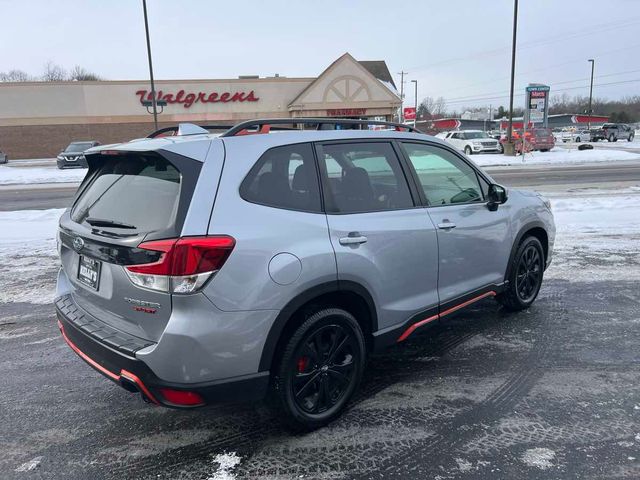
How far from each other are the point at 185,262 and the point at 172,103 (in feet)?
129

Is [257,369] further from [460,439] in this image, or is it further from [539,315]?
[539,315]

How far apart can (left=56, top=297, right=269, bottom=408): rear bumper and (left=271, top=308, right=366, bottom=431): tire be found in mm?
165

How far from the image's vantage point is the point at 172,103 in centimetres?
3878

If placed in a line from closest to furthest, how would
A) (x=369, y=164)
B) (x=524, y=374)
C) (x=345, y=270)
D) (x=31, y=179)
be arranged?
(x=345, y=270) < (x=369, y=164) < (x=524, y=374) < (x=31, y=179)

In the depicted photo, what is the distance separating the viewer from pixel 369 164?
3.56 meters

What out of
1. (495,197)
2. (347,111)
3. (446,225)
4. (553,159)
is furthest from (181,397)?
(347,111)

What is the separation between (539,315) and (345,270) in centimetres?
291

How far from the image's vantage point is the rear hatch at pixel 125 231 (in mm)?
2588

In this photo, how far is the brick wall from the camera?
1555 inches

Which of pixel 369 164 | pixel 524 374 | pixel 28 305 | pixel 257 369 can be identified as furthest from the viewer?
pixel 28 305

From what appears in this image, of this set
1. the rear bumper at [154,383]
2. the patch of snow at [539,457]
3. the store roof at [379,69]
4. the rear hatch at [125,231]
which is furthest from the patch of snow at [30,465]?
the store roof at [379,69]

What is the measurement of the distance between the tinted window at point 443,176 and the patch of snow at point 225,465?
2217 mm

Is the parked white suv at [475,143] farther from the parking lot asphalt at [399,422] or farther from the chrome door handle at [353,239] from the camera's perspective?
the chrome door handle at [353,239]

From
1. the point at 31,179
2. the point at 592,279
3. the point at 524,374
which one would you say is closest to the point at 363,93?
the point at 31,179
